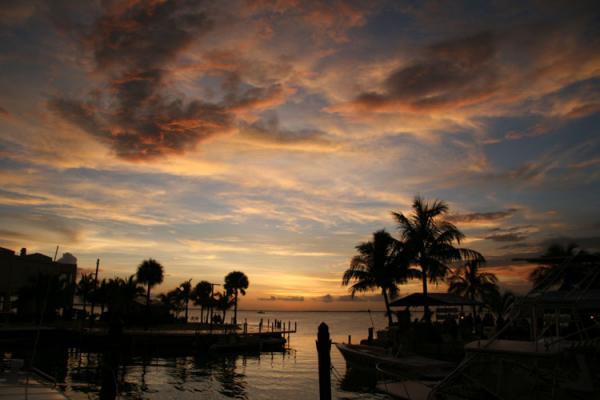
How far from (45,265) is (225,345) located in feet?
104

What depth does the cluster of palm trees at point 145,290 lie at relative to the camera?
63406mm

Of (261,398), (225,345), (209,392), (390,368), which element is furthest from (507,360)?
(225,345)

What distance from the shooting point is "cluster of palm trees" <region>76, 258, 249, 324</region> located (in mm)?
63406

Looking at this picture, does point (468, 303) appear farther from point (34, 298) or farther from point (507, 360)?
point (34, 298)

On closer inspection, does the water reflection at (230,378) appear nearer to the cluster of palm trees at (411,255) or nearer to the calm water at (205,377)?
the calm water at (205,377)

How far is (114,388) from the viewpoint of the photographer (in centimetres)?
1558

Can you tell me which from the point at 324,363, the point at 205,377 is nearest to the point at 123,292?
the point at 205,377

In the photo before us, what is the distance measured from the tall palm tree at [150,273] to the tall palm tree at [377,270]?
3771 cm

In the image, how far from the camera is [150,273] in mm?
68062

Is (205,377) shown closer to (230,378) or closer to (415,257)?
(230,378)

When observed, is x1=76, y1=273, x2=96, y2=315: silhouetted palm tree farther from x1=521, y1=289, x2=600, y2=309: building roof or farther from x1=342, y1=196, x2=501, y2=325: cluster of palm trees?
x1=521, y1=289, x2=600, y2=309: building roof

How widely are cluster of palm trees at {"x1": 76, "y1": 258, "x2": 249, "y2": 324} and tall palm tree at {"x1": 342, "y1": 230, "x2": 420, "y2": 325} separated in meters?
28.3

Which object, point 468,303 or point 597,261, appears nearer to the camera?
point 597,261

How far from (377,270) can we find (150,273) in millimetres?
40574
